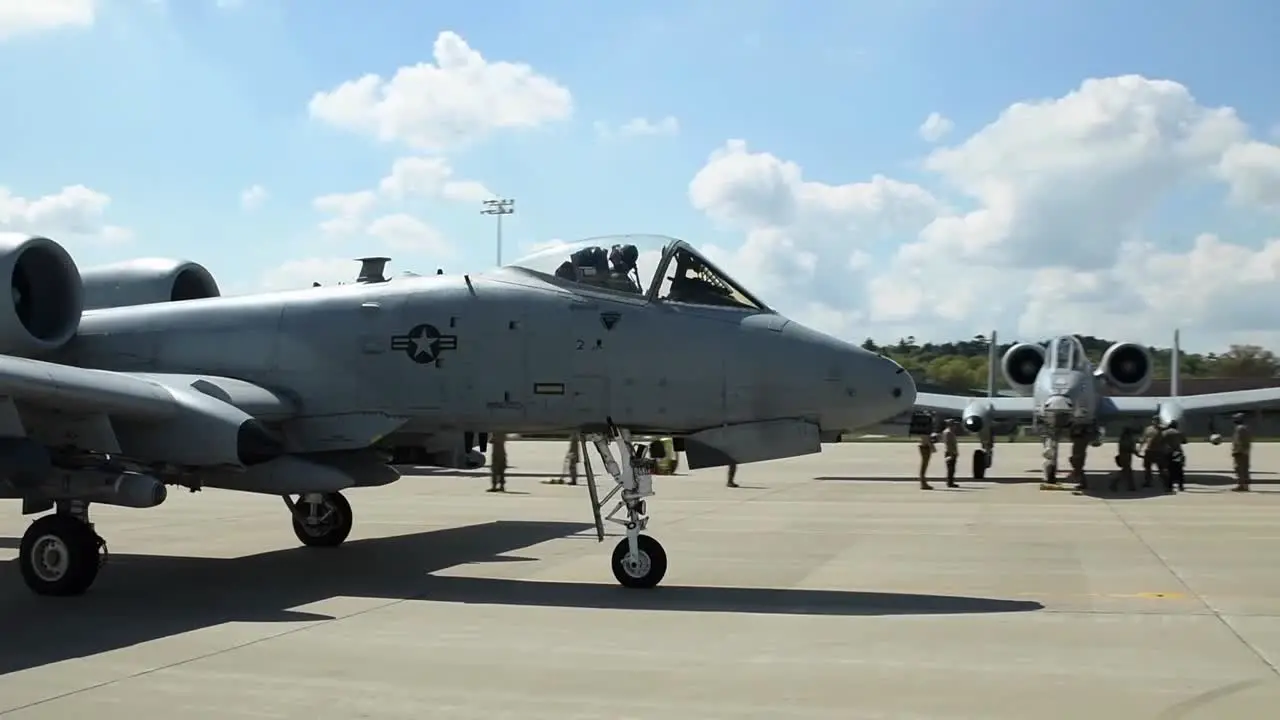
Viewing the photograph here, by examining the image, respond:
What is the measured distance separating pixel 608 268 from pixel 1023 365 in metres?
22.1

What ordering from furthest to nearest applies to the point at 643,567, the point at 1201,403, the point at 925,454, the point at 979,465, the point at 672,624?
the point at 1201,403 → the point at 979,465 → the point at 925,454 → the point at 643,567 → the point at 672,624

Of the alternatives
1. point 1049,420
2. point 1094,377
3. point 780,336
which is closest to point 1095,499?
point 1049,420

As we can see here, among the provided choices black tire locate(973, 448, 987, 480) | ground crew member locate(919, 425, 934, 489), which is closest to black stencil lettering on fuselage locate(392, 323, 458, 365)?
Answer: ground crew member locate(919, 425, 934, 489)

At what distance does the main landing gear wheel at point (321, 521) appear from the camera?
43.2 feet

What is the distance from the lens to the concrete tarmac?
5.93 m

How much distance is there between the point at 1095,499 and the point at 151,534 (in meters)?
15.3

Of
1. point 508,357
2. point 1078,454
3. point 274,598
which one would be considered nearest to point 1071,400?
point 1078,454

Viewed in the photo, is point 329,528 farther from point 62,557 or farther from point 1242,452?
point 1242,452

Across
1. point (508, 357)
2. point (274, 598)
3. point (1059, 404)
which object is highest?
point (508, 357)

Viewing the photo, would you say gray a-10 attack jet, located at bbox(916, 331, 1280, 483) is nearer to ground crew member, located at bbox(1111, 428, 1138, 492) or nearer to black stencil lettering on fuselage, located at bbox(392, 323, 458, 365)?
ground crew member, located at bbox(1111, 428, 1138, 492)

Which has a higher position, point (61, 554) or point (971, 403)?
→ point (971, 403)

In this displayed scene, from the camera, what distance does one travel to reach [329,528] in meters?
13.2

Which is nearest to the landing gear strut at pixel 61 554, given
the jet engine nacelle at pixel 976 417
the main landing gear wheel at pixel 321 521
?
the main landing gear wheel at pixel 321 521

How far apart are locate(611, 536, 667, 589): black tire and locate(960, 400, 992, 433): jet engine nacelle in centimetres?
2021
